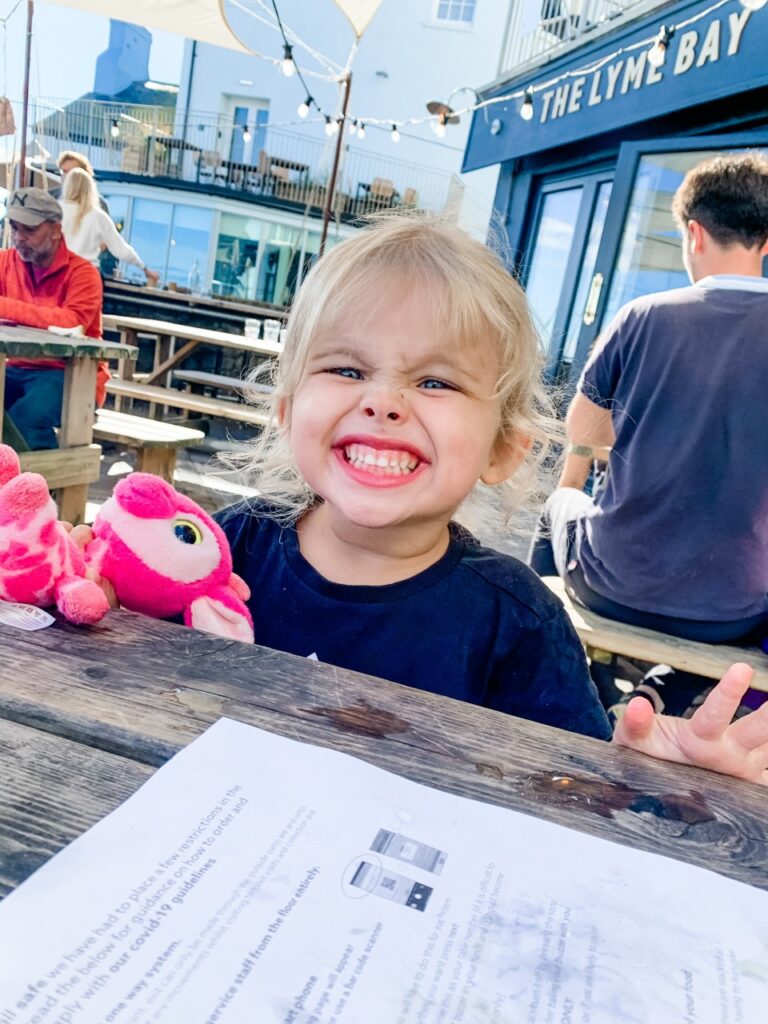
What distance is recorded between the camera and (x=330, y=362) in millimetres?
1142

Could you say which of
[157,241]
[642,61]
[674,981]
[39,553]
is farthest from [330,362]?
[157,241]

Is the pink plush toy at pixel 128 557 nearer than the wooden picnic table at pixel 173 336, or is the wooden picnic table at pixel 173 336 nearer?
the pink plush toy at pixel 128 557

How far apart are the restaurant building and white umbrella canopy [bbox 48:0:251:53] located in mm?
2470

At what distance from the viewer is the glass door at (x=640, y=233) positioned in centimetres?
457

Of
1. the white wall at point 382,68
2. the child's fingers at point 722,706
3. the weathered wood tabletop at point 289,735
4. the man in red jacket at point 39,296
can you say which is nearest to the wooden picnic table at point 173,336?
the man in red jacket at point 39,296

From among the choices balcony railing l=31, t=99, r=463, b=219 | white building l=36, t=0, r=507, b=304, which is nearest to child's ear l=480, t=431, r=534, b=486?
white building l=36, t=0, r=507, b=304

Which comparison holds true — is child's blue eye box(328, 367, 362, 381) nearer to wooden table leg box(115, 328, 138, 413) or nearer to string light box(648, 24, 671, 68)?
string light box(648, 24, 671, 68)

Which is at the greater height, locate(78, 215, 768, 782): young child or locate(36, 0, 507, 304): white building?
locate(36, 0, 507, 304): white building

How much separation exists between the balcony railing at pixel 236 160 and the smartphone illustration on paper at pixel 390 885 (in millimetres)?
18022

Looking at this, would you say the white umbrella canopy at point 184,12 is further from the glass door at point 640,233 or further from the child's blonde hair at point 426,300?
the child's blonde hair at point 426,300

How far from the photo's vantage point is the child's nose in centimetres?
106

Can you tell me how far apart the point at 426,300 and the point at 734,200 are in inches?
57.0

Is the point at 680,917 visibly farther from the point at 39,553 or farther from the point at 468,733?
the point at 39,553

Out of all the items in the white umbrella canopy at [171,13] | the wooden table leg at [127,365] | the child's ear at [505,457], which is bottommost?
the wooden table leg at [127,365]
